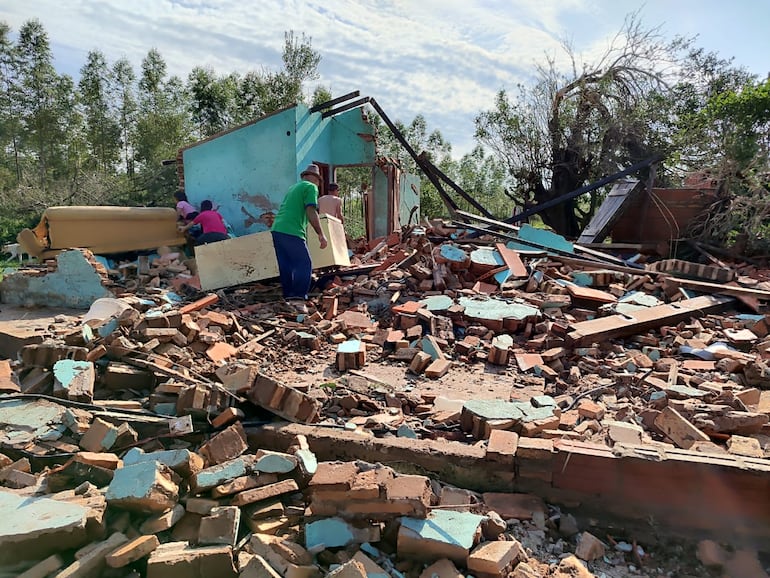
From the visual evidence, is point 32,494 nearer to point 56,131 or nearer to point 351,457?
point 351,457

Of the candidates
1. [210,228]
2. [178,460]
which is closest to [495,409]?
[178,460]

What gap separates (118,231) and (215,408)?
269 inches

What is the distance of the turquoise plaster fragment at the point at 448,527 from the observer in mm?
2193

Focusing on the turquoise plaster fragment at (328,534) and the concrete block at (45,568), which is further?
the turquoise plaster fragment at (328,534)

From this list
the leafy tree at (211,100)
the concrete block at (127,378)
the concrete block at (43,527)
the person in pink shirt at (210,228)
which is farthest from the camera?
the leafy tree at (211,100)

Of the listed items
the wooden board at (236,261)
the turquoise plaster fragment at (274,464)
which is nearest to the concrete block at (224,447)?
the turquoise plaster fragment at (274,464)

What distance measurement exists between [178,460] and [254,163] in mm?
8710

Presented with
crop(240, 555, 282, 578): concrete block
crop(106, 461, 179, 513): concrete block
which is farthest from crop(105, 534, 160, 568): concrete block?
crop(240, 555, 282, 578): concrete block

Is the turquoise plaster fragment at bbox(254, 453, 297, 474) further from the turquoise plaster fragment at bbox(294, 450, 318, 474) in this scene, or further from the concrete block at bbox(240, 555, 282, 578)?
the concrete block at bbox(240, 555, 282, 578)

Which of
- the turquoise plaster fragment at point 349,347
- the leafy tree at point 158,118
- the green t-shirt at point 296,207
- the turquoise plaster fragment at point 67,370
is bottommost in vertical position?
the turquoise plaster fragment at point 349,347

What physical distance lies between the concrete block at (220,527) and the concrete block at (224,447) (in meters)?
0.49

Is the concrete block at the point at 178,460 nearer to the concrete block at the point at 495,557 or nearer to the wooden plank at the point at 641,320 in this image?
the concrete block at the point at 495,557

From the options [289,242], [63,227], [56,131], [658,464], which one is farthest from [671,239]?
[56,131]

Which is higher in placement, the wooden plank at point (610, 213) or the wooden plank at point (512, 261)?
the wooden plank at point (610, 213)
